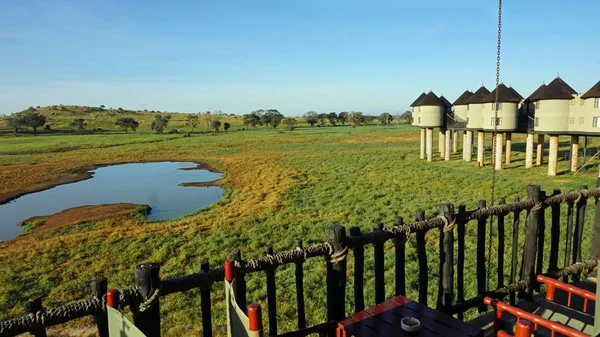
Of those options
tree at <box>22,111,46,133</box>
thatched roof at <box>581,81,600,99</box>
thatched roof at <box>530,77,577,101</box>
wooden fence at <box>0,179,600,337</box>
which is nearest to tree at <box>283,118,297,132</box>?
tree at <box>22,111,46,133</box>

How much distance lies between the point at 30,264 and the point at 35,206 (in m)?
14.1

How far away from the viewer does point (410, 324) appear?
3.34m

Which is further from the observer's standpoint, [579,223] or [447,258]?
[579,223]

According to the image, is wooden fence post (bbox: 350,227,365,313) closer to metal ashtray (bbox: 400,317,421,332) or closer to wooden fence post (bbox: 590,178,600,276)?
metal ashtray (bbox: 400,317,421,332)

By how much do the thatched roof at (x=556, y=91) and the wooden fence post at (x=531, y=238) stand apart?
22440mm

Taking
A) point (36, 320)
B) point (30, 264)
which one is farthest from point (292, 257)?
point (30, 264)

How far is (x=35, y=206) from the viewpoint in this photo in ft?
80.3

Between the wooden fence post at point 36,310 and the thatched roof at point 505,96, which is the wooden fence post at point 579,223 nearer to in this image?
the wooden fence post at point 36,310

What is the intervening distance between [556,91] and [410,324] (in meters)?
26.5

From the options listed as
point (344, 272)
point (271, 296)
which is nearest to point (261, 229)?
point (271, 296)

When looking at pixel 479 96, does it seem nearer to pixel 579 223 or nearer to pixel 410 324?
pixel 579 223

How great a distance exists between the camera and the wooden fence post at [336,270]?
4148mm

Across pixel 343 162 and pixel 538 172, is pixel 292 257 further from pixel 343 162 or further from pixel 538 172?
pixel 343 162

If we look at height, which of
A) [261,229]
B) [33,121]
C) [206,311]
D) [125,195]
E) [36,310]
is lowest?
[125,195]
